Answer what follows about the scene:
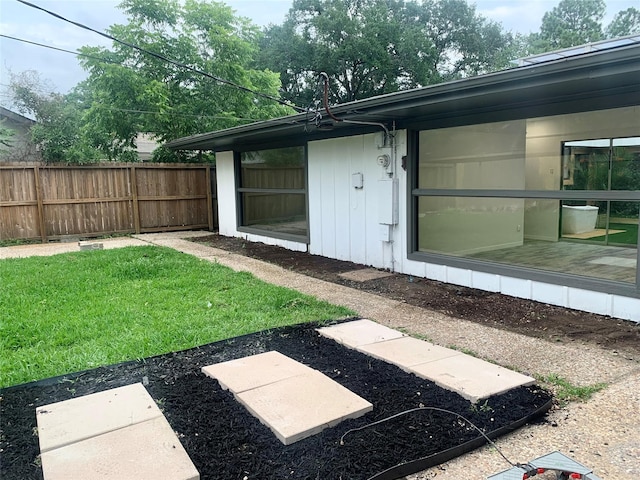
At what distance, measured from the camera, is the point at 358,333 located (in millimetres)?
3891

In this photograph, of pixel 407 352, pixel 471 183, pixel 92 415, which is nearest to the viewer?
pixel 92 415

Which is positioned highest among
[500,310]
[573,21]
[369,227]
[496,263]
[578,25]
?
[573,21]

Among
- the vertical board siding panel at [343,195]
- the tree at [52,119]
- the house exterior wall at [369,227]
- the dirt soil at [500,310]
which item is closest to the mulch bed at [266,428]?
the dirt soil at [500,310]

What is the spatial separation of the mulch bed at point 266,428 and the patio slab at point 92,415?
0.22ft

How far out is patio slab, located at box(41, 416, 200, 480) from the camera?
6.59 feet

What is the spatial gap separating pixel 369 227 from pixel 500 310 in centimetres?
263

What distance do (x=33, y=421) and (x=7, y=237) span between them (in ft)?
28.9

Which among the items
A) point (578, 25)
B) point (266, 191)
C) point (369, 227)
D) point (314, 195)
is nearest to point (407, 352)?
point (369, 227)

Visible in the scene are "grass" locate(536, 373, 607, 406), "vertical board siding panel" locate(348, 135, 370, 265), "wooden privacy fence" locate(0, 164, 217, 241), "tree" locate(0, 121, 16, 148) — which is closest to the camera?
"grass" locate(536, 373, 607, 406)

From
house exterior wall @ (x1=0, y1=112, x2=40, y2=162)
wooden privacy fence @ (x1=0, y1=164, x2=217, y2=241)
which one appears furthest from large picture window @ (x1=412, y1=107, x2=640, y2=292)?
house exterior wall @ (x1=0, y1=112, x2=40, y2=162)

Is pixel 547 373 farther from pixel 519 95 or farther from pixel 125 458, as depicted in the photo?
pixel 519 95

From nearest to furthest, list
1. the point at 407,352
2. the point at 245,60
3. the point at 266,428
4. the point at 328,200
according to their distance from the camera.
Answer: the point at 266,428 < the point at 407,352 < the point at 328,200 < the point at 245,60

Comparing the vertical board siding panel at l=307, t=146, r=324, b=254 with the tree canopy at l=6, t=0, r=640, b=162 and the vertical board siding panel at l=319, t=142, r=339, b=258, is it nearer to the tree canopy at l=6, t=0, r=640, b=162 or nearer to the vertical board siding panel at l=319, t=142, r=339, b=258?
the vertical board siding panel at l=319, t=142, r=339, b=258

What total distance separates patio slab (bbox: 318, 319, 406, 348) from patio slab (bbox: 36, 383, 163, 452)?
1.51 metres
